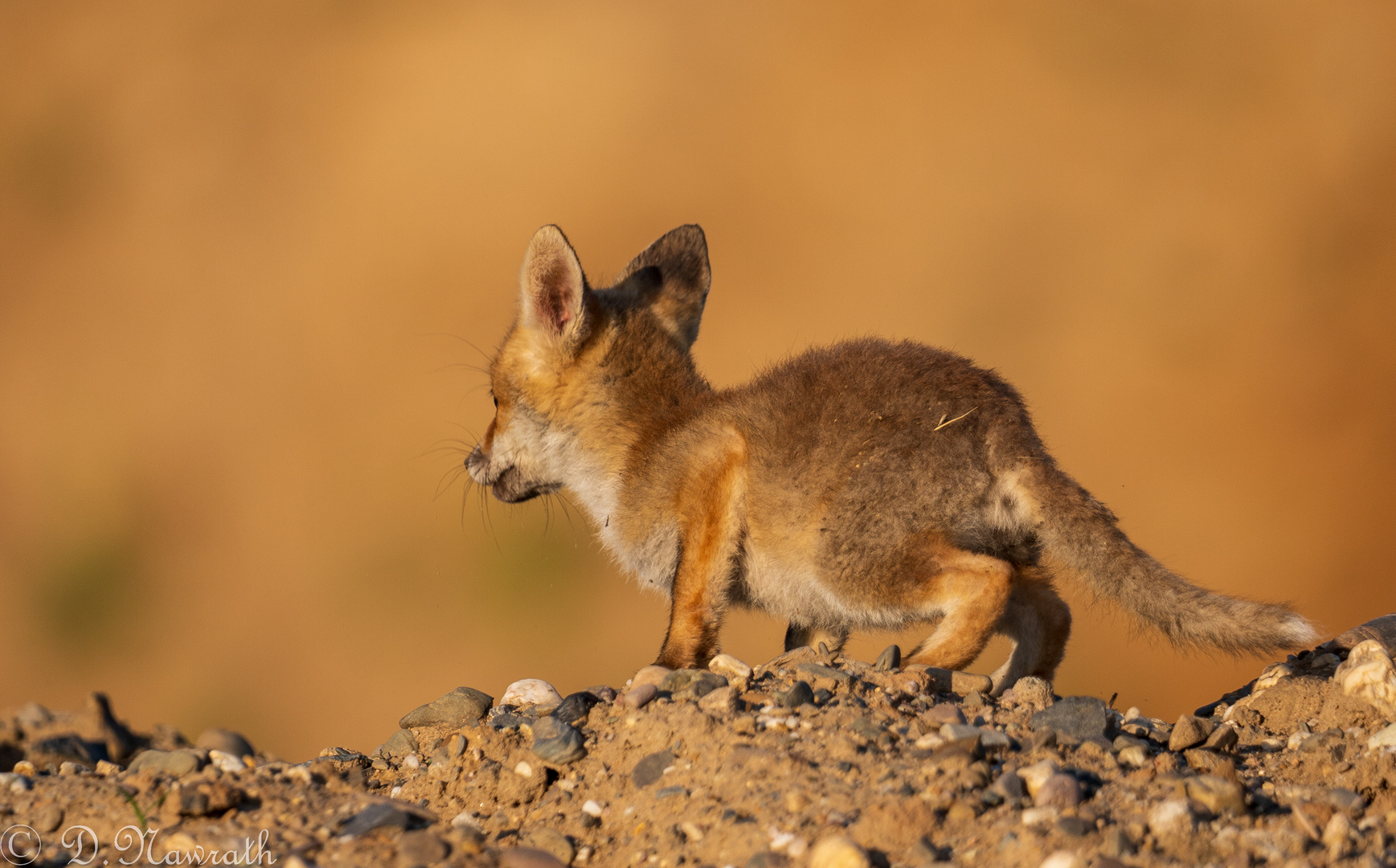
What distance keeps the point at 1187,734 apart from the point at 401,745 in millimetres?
3413

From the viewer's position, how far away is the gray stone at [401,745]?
4836 millimetres

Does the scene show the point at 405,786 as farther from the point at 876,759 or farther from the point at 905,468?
the point at 905,468

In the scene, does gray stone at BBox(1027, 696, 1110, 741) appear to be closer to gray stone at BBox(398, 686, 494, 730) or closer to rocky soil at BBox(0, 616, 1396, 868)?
rocky soil at BBox(0, 616, 1396, 868)

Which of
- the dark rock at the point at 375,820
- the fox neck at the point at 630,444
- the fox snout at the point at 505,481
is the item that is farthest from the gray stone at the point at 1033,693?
the fox snout at the point at 505,481

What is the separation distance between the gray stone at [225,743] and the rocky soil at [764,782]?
17mm

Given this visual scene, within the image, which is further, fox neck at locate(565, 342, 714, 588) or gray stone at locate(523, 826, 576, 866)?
fox neck at locate(565, 342, 714, 588)

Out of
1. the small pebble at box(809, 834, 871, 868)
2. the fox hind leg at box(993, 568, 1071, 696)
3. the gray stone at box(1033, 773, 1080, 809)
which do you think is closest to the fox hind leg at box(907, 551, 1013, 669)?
the fox hind leg at box(993, 568, 1071, 696)

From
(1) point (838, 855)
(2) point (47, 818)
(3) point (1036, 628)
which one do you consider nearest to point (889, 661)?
(3) point (1036, 628)

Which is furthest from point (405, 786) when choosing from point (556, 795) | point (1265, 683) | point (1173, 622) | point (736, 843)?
point (1265, 683)

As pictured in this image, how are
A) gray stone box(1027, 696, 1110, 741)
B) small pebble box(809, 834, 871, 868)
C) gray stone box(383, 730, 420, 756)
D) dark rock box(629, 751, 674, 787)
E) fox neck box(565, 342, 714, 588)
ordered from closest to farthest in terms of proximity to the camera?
small pebble box(809, 834, 871, 868) < dark rock box(629, 751, 674, 787) < gray stone box(1027, 696, 1110, 741) < gray stone box(383, 730, 420, 756) < fox neck box(565, 342, 714, 588)

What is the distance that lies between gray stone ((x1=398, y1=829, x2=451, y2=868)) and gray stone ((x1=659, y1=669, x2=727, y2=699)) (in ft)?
4.43

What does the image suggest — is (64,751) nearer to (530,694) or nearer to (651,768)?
(530,694)

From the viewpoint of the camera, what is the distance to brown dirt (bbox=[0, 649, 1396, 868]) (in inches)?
130

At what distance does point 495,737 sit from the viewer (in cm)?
454
